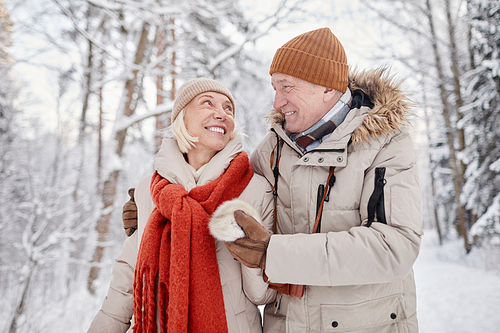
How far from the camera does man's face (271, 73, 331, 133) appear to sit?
5.55ft

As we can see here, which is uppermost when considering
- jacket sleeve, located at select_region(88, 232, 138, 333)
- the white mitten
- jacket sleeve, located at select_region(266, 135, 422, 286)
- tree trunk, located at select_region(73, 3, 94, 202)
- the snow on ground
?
tree trunk, located at select_region(73, 3, 94, 202)

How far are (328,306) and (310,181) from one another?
0.70m

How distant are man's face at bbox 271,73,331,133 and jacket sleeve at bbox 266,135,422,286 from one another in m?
0.67

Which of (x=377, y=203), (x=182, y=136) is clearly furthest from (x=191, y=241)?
(x=377, y=203)

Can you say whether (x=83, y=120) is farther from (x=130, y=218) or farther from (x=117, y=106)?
(x=130, y=218)

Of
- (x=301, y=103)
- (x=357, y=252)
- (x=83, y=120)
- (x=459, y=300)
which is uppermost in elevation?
(x=83, y=120)

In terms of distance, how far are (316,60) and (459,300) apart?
6.04m

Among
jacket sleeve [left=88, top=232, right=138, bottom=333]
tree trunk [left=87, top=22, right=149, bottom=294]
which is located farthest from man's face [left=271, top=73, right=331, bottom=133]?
tree trunk [left=87, top=22, right=149, bottom=294]

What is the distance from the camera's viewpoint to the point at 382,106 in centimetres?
155

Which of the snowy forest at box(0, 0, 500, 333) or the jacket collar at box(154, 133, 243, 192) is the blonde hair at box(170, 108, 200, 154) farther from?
the snowy forest at box(0, 0, 500, 333)

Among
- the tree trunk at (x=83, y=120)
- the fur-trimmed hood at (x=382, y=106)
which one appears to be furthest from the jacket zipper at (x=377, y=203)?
the tree trunk at (x=83, y=120)

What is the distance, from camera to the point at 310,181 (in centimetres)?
155

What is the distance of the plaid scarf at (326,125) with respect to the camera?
5.38 feet

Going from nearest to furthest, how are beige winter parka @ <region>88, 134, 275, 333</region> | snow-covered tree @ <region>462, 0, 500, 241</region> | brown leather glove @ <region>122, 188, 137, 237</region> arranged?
beige winter parka @ <region>88, 134, 275, 333</region>
brown leather glove @ <region>122, 188, 137, 237</region>
snow-covered tree @ <region>462, 0, 500, 241</region>
